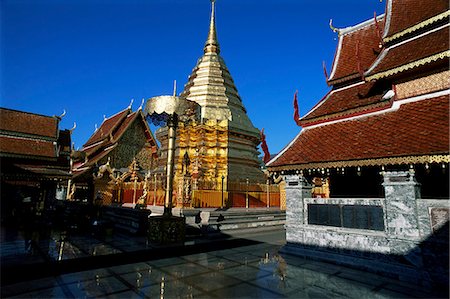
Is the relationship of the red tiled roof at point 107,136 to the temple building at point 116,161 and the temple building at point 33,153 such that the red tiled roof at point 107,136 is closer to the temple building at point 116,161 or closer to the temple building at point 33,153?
the temple building at point 116,161

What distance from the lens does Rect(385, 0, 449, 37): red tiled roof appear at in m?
7.46

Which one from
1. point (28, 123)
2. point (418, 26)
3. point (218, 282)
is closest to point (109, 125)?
point (28, 123)

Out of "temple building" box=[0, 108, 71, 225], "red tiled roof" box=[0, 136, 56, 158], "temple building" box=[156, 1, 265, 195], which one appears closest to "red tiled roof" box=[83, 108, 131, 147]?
"temple building" box=[156, 1, 265, 195]

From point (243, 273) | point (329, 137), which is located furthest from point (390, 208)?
point (243, 273)

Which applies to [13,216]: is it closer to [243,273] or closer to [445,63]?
[243,273]

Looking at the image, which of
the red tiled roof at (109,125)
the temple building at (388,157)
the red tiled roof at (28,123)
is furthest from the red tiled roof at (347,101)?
the red tiled roof at (109,125)

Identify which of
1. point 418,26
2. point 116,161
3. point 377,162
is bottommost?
point 377,162

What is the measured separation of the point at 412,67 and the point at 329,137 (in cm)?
256

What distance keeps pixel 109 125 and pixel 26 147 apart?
11.8 metres

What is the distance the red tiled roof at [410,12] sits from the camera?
7.46m

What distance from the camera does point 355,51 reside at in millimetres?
10297

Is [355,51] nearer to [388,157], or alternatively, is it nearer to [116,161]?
[388,157]

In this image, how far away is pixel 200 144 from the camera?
64.3 ft

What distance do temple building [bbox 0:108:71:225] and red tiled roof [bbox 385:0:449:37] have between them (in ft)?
50.5
